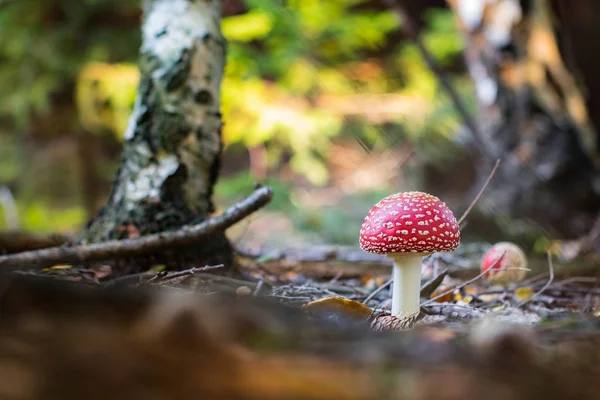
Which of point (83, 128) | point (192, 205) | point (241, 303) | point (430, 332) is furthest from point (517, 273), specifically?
point (83, 128)

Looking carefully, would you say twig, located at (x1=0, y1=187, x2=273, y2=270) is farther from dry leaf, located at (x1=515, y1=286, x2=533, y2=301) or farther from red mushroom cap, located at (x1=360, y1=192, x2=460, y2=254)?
dry leaf, located at (x1=515, y1=286, x2=533, y2=301)

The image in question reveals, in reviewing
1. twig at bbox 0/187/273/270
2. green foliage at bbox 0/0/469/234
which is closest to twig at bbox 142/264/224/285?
twig at bbox 0/187/273/270

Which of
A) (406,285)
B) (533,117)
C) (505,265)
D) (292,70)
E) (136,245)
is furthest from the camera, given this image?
(292,70)

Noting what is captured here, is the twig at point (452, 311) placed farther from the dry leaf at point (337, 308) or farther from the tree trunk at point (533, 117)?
the tree trunk at point (533, 117)

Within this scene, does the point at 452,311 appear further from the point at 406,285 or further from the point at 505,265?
the point at 505,265

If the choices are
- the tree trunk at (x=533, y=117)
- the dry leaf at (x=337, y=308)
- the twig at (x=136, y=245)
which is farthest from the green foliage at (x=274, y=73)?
the dry leaf at (x=337, y=308)

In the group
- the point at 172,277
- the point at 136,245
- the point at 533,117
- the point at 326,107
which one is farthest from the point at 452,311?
the point at 326,107
